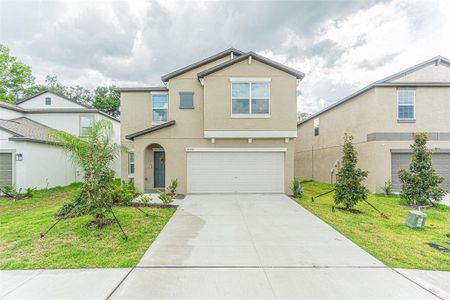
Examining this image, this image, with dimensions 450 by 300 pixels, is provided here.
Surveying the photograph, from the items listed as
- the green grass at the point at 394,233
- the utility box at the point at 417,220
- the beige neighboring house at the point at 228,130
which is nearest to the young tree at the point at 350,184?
the green grass at the point at 394,233

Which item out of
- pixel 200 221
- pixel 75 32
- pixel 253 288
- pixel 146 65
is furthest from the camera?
pixel 146 65

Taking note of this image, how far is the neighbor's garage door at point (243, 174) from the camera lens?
11211mm

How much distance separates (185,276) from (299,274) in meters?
2.07

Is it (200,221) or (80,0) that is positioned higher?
(80,0)

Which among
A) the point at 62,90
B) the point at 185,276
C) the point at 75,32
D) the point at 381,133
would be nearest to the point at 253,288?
the point at 185,276

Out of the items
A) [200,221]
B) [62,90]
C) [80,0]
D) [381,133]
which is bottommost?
[200,221]

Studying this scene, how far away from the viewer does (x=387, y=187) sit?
38.7 feet

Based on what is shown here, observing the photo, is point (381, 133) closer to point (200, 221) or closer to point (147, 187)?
point (200, 221)

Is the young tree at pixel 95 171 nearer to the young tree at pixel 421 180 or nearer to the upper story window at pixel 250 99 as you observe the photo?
the upper story window at pixel 250 99

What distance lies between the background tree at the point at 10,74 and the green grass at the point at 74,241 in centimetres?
2319

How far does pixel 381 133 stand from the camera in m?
12.2

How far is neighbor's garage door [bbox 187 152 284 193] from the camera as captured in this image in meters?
11.2

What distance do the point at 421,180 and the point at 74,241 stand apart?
13.2 m

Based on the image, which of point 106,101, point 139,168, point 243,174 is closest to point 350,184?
point 243,174
